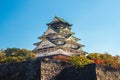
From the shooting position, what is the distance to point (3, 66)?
19.0 m

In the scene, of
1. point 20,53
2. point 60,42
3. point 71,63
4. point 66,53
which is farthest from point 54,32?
point 71,63

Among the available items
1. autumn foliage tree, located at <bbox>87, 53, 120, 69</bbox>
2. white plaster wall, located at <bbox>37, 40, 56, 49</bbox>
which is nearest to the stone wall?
autumn foliage tree, located at <bbox>87, 53, 120, 69</bbox>

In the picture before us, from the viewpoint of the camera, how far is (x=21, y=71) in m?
18.2

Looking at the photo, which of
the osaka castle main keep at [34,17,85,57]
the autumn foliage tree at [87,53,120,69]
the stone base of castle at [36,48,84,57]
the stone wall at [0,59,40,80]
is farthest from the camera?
the osaka castle main keep at [34,17,85,57]

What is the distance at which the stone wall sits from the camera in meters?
17.7

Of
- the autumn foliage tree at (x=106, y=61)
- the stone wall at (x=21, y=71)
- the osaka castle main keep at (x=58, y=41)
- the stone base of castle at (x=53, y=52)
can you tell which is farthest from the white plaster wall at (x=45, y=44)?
the stone wall at (x=21, y=71)

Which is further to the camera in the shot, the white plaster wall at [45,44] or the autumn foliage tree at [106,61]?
the white plaster wall at [45,44]

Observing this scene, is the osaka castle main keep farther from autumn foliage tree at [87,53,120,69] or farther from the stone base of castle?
autumn foliage tree at [87,53,120,69]

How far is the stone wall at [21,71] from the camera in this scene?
17656mm

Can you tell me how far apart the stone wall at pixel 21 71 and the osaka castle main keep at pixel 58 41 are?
112ft

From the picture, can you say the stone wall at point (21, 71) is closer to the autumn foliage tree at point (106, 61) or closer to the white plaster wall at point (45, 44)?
the autumn foliage tree at point (106, 61)

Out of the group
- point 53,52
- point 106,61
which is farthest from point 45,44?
point 106,61

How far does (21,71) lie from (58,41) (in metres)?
39.7

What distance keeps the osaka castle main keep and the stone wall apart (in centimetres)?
3423
